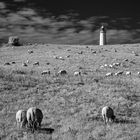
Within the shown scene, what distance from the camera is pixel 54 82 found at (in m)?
21.2

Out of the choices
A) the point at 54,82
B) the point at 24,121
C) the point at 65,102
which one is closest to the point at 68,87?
the point at 54,82

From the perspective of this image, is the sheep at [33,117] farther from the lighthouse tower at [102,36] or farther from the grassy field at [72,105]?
the lighthouse tower at [102,36]

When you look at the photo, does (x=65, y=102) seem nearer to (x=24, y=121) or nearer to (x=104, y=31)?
(x=24, y=121)

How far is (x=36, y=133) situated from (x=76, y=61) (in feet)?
84.3

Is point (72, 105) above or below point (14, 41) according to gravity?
below

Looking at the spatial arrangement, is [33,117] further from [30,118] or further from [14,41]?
[14,41]

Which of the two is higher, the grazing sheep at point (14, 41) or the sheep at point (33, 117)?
the grazing sheep at point (14, 41)

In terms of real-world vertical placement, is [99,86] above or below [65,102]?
above

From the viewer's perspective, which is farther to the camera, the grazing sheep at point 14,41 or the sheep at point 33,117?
the grazing sheep at point 14,41

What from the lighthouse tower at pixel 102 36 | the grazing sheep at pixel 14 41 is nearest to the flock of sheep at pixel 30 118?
the grazing sheep at pixel 14 41

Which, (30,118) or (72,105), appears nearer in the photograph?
(30,118)

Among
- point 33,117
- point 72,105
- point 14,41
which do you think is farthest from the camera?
point 14,41

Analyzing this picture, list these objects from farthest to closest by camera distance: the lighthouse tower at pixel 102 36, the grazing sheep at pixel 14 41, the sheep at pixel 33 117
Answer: the lighthouse tower at pixel 102 36 < the grazing sheep at pixel 14 41 < the sheep at pixel 33 117

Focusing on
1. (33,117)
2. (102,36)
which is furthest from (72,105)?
(102,36)
